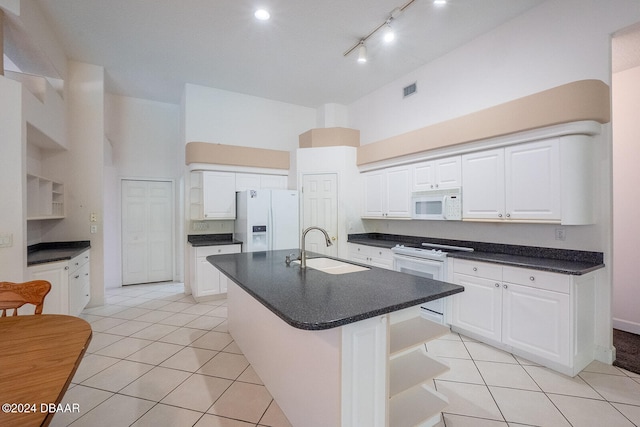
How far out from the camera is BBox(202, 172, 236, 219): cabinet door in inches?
173

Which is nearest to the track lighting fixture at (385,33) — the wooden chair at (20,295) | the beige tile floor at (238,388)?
the beige tile floor at (238,388)

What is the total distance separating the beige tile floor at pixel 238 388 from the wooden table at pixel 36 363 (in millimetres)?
947

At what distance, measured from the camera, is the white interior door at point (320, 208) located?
4.59 m

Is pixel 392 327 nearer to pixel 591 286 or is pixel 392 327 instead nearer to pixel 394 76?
pixel 591 286

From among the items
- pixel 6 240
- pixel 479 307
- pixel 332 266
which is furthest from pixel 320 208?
pixel 6 240

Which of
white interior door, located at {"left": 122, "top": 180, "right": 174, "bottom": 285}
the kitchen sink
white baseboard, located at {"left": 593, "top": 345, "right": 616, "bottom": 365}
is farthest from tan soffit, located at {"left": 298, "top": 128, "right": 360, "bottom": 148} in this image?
white baseboard, located at {"left": 593, "top": 345, "right": 616, "bottom": 365}

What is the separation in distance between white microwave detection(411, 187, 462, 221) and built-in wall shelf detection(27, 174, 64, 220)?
4.33m

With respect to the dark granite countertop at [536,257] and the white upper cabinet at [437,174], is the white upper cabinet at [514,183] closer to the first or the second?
the white upper cabinet at [437,174]

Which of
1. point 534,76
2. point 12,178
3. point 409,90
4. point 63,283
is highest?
point 409,90

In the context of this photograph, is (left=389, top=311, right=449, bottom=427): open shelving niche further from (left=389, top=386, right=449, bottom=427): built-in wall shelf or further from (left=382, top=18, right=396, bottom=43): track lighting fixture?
(left=382, top=18, right=396, bottom=43): track lighting fixture

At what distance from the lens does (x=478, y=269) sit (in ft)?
9.21

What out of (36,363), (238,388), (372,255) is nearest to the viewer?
(36,363)

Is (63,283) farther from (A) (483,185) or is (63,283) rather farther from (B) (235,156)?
(A) (483,185)

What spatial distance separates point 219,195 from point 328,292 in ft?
11.2
